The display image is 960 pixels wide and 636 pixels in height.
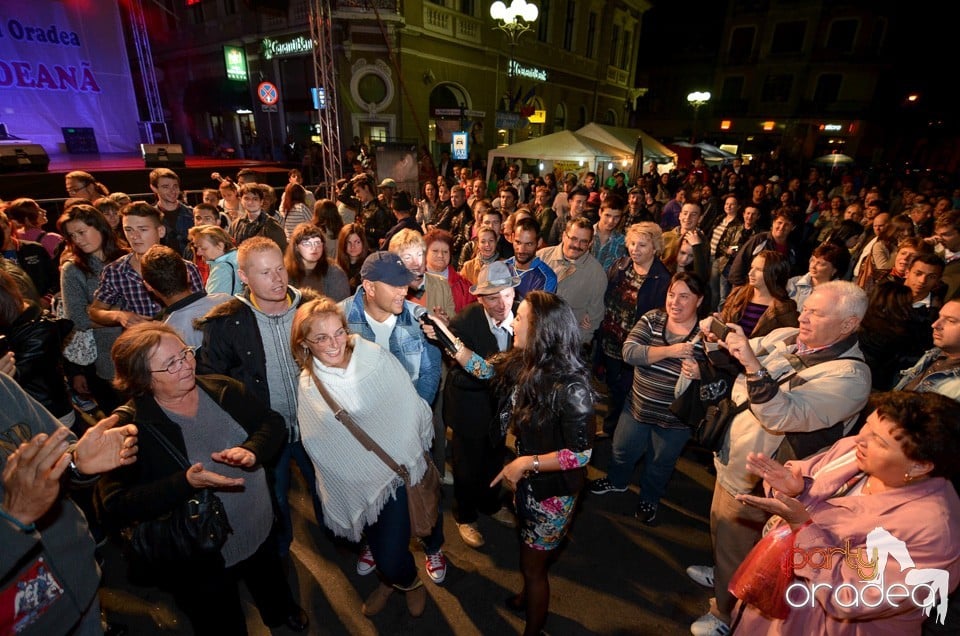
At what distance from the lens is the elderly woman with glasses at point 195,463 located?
1892mm

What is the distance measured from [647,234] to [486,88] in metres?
20.4

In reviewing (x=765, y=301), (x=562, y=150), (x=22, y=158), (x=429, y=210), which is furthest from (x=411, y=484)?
(x=22, y=158)

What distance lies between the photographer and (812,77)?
111ft

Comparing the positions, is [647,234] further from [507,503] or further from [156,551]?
[156,551]

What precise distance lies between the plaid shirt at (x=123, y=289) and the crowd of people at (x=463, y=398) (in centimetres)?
2

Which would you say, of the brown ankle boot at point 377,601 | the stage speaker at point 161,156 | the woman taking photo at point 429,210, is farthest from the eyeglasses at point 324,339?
the stage speaker at point 161,156

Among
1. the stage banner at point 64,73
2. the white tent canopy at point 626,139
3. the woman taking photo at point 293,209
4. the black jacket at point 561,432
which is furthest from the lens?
the stage banner at point 64,73

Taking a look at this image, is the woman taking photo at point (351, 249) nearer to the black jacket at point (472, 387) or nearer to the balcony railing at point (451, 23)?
the black jacket at point (472, 387)

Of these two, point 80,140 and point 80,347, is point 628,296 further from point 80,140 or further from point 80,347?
point 80,140

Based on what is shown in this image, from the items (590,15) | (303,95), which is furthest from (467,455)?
(590,15)

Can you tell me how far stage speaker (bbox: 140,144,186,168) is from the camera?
15550 mm

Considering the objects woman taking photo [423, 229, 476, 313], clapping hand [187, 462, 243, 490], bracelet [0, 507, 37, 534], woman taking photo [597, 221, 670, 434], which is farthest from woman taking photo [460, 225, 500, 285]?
bracelet [0, 507, 37, 534]

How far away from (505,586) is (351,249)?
343 cm

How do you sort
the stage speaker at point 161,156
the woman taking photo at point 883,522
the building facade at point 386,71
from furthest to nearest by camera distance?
the building facade at point 386,71 < the stage speaker at point 161,156 < the woman taking photo at point 883,522
